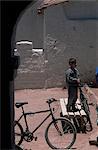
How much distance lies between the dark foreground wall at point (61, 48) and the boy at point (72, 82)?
596cm

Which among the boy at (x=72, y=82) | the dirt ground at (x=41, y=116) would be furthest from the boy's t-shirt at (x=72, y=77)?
the dirt ground at (x=41, y=116)

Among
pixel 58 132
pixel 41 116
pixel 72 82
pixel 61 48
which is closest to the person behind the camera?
pixel 58 132

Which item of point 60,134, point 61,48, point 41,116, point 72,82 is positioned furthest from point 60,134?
point 61,48

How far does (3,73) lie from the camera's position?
3.73m

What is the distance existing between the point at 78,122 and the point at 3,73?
6.01m

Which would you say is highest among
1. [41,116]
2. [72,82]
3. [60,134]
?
[72,82]

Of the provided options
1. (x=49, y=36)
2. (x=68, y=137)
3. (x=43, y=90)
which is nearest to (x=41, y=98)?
(x=43, y=90)

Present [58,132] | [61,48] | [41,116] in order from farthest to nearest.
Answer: [61,48] < [41,116] < [58,132]

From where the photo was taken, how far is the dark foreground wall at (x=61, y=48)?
1582 centimetres

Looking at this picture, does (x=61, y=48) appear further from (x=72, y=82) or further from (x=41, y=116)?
(x=72, y=82)

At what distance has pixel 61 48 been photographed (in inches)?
626

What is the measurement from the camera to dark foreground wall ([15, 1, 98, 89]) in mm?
15820

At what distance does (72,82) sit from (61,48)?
637 centimetres

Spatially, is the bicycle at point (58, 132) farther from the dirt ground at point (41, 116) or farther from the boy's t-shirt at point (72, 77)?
the boy's t-shirt at point (72, 77)
